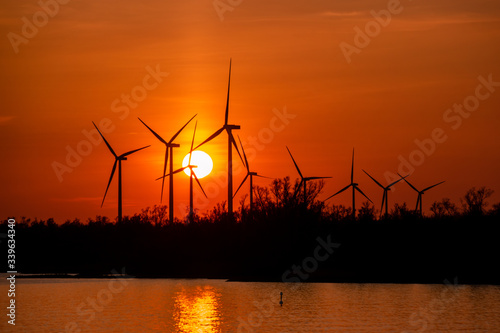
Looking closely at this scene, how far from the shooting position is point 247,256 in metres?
125

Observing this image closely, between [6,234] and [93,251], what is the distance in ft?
120

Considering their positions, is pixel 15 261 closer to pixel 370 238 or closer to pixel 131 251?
pixel 131 251

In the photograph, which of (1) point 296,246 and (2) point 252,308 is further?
(1) point 296,246

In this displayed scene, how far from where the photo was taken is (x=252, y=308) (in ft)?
278

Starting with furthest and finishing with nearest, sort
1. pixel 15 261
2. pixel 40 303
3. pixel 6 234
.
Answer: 1. pixel 6 234
2. pixel 15 261
3. pixel 40 303

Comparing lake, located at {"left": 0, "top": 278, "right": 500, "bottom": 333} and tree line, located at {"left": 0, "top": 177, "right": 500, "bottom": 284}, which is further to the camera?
tree line, located at {"left": 0, "top": 177, "right": 500, "bottom": 284}

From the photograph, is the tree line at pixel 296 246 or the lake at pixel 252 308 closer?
the lake at pixel 252 308

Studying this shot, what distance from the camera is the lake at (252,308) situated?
236 ft

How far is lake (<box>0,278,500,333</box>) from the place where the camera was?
7194cm

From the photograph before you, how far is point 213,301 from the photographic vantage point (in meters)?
92.1

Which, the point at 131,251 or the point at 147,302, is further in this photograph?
the point at 131,251

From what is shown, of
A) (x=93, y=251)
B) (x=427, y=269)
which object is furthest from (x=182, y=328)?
(x=93, y=251)

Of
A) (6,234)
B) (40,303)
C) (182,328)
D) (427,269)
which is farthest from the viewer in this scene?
(6,234)

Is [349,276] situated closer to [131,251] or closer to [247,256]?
[247,256]
